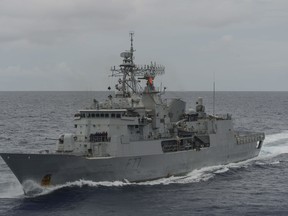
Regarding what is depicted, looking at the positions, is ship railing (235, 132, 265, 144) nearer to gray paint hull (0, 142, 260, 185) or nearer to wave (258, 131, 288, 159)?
wave (258, 131, 288, 159)

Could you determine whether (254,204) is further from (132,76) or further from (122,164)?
(132,76)

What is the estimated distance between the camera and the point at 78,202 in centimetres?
2530

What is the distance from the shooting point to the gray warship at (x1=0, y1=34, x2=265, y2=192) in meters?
26.8

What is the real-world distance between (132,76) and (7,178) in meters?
11.1

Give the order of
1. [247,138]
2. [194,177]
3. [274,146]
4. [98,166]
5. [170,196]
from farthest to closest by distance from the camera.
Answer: [274,146], [247,138], [194,177], [98,166], [170,196]

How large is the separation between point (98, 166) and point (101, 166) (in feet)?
0.63

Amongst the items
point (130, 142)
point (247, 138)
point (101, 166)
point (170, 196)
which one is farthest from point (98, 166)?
point (247, 138)

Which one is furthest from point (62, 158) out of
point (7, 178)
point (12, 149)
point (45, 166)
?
point (12, 149)

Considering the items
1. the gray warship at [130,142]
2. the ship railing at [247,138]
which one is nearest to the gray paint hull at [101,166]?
the gray warship at [130,142]

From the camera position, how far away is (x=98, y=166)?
2764 centimetres

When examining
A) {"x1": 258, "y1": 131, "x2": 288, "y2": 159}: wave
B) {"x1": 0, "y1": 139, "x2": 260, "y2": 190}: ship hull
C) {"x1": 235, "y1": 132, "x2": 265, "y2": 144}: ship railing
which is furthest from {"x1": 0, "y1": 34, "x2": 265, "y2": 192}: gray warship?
{"x1": 258, "y1": 131, "x2": 288, "y2": 159}: wave

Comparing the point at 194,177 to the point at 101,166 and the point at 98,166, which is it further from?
the point at 98,166

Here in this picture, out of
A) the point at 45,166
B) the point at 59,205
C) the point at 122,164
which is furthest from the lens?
the point at 122,164

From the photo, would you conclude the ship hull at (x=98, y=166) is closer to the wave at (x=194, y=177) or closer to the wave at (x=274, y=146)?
the wave at (x=194, y=177)
